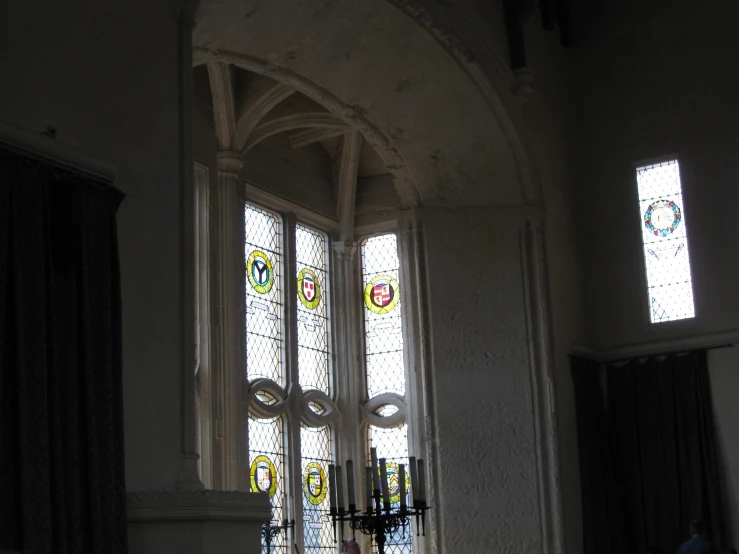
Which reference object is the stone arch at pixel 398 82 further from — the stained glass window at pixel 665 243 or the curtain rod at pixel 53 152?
the curtain rod at pixel 53 152

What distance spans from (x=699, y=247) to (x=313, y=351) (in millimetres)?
4808

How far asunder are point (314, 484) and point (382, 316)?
2.37 m

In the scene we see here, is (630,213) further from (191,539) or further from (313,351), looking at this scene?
(191,539)

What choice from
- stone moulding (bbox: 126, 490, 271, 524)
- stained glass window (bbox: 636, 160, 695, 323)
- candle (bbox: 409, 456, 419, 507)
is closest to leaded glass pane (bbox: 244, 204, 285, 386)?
stained glass window (bbox: 636, 160, 695, 323)

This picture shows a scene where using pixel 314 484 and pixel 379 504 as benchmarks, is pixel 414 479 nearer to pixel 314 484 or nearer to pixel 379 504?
pixel 379 504

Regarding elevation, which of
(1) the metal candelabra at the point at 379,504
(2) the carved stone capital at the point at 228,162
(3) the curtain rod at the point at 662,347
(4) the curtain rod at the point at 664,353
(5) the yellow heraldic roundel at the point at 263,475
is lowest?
(1) the metal candelabra at the point at 379,504

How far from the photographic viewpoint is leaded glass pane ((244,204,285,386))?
12.5 m

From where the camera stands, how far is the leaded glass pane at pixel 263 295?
12.5 metres

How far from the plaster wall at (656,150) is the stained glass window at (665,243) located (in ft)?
0.29

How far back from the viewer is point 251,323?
12.5 meters

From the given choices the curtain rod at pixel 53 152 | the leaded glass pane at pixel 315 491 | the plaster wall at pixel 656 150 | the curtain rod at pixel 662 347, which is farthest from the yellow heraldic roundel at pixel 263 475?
the curtain rod at pixel 53 152

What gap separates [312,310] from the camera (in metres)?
13.7

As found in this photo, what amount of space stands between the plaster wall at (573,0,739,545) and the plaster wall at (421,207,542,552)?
53.3 inches

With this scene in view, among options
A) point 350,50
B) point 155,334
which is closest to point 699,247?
point 350,50
